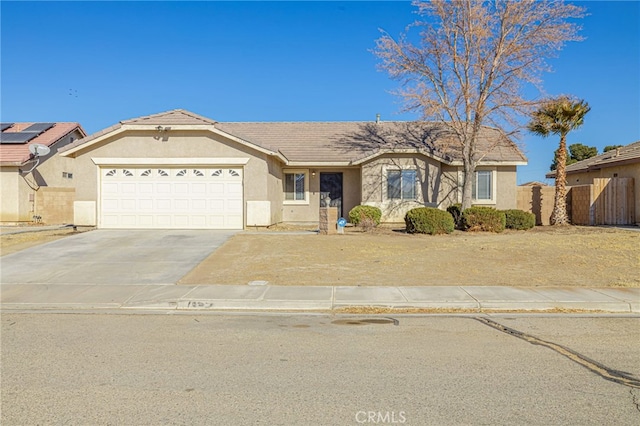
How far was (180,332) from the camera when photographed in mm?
6977

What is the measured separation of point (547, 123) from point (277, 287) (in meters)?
15.8

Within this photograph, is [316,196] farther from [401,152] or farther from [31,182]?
[31,182]

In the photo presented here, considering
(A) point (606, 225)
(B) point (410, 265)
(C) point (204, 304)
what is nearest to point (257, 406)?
(C) point (204, 304)

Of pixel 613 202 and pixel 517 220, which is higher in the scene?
pixel 613 202

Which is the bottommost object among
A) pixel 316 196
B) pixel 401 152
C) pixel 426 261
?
pixel 426 261

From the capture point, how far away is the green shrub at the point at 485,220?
18031 mm

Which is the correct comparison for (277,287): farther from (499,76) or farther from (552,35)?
(552,35)

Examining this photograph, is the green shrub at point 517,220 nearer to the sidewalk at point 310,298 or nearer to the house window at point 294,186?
the sidewalk at point 310,298

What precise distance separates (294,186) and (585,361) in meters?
18.6

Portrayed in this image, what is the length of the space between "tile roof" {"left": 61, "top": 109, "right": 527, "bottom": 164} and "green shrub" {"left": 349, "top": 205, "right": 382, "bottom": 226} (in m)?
2.84

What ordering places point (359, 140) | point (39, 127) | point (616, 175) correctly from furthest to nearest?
1. point (39, 127)
2. point (359, 140)
3. point (616, 175)

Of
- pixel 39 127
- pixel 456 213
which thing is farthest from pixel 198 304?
pixel 39 127

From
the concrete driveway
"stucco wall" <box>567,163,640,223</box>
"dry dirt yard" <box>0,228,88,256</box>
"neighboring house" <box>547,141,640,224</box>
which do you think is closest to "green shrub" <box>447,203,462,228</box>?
"stucco wall" <box>567,163,640,223</box>

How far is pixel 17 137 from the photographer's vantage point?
25.3m
